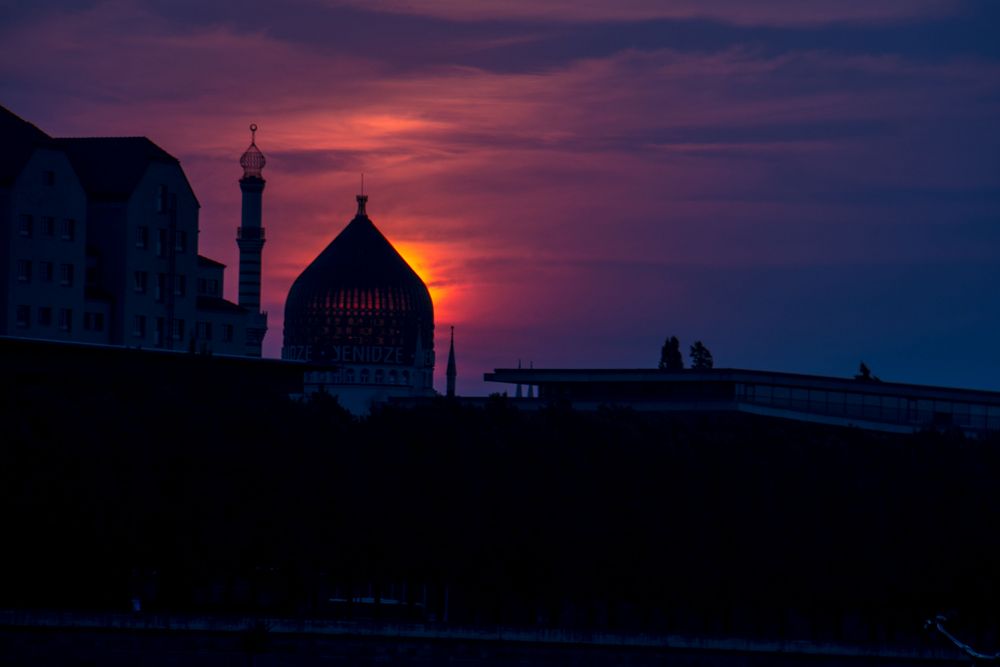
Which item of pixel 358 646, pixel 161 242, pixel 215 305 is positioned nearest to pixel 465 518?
pixel 358 646

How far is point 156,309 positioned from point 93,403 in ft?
128

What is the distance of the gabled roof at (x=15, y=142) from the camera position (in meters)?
100

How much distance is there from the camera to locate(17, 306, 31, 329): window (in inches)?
3942

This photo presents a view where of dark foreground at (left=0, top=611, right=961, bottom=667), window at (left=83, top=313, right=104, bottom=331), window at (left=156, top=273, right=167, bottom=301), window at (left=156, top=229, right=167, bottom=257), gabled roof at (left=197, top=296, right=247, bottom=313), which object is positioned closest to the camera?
dark foreground at (left=0, top=611, right=961, bottom=667)

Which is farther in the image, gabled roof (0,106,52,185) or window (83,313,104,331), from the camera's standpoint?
window (83,313,104,331)

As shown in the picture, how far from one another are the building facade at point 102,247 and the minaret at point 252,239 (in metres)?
48.2

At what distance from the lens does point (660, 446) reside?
A: 77438mm

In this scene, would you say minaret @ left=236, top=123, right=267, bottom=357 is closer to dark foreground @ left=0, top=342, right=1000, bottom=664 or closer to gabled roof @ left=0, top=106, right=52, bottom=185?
gabled roof @ left=0, top=106, right=52, bottom=185

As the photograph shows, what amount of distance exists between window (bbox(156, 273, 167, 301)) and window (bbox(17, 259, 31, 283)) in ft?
34.4

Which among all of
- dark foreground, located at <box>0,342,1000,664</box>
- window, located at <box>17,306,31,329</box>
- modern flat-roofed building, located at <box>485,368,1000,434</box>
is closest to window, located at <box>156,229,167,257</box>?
window, located at <box>17,306,31,329</box>

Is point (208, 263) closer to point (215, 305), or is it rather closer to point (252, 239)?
point (215, 305)

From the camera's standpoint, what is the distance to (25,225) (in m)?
101

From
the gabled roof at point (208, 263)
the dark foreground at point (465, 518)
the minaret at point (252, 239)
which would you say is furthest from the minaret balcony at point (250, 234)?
the dark foreground at point (465, 518)

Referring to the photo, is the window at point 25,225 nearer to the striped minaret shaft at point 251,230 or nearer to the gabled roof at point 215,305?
the gabled roof at point 215,305
